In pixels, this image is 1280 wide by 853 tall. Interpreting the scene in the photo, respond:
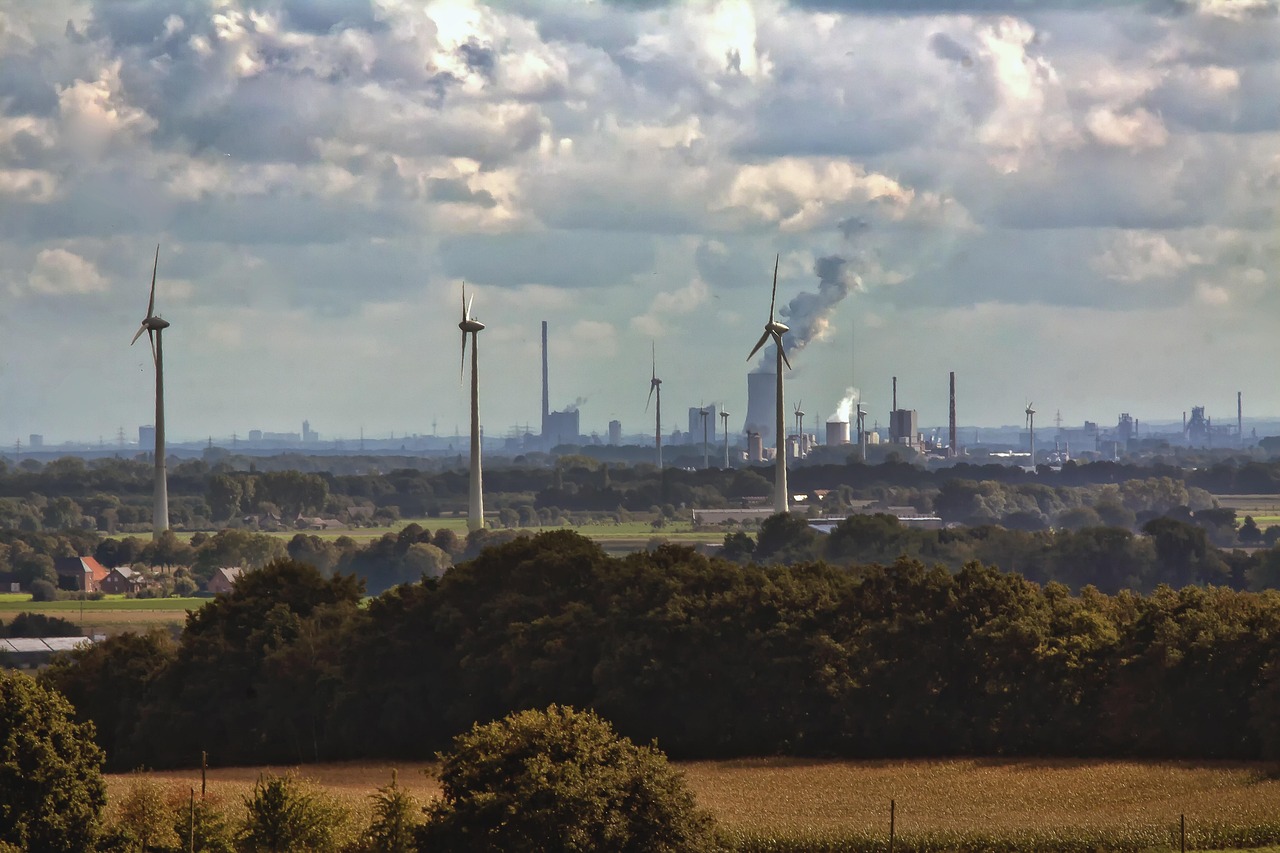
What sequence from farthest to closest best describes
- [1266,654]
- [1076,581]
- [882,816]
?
1. [1076,581]
2. [1266,654]
3. [882,816]

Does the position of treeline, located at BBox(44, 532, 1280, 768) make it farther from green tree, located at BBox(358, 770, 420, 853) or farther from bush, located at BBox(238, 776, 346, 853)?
green tree, located at BBox(358, 770, 420, 853)

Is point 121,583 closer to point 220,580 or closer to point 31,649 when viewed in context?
point 220,580

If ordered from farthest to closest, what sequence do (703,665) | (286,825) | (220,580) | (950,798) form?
(220,580) < (703,665) < (950,798) < (286,825)

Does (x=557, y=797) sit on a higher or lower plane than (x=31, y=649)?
higher

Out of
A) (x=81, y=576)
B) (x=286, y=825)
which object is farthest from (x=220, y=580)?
(x=286, y=825)

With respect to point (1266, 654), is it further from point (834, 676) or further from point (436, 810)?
point (436, 810)

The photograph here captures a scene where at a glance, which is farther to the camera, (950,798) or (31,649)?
(31,649)

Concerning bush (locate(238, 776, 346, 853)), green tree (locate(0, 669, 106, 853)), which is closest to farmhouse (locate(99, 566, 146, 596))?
green tree (locate(0, 669, 106, 853))

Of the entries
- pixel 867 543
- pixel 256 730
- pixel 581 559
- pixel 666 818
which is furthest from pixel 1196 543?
pixel 666 818
